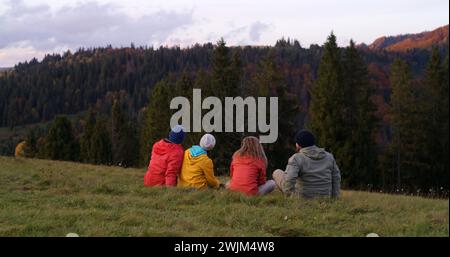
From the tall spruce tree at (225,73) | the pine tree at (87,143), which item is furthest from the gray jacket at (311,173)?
the pine tree at (87,143)

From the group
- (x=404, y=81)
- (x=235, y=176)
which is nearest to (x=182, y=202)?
(x=235, y=176)

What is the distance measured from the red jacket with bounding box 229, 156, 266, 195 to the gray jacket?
2.86ft

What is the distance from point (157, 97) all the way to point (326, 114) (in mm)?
23046

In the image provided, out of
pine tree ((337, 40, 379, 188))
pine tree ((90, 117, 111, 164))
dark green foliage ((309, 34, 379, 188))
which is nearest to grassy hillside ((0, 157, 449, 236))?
pine tree ((337, 40, 379, 188))

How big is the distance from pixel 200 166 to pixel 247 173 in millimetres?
1296

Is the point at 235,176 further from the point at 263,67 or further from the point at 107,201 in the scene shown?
the point at 263,67

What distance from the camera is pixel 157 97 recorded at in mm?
51656

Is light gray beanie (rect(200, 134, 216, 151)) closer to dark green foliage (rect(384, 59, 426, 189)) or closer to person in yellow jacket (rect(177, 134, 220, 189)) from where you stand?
person in yellow jacket (rect(177, 134, 220, 189))

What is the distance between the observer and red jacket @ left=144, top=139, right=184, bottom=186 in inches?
448

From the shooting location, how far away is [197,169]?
11.2 meters

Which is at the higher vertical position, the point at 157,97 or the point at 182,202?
the point at 157,97

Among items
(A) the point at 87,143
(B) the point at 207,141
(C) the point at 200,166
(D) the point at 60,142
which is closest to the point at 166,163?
(C) the point at 200,166

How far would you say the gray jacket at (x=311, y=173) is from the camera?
9.34 metres

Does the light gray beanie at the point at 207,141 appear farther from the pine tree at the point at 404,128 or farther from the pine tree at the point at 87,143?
the pine tree at the point at 87,143
